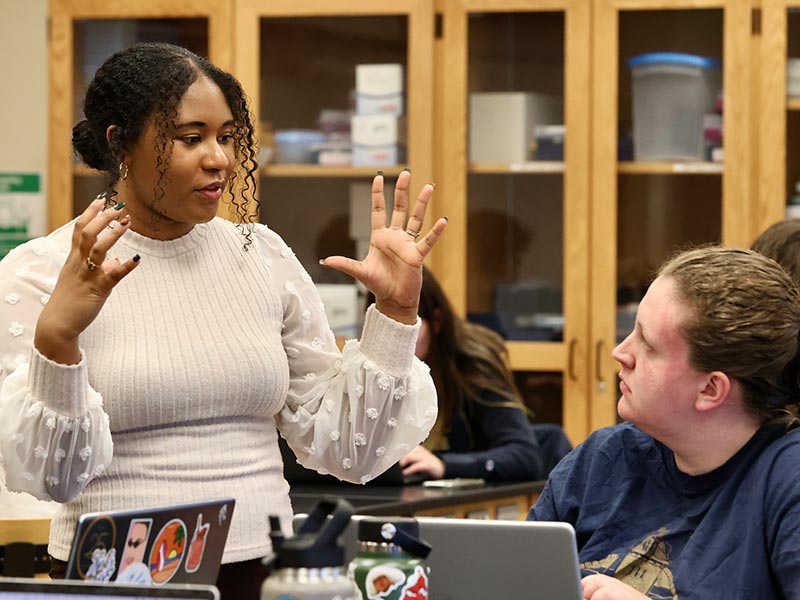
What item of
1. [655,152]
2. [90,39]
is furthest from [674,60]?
[90,39]

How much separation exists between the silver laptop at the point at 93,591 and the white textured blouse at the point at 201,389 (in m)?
0.50

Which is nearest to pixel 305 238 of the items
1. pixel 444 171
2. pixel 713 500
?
pixel 444 171

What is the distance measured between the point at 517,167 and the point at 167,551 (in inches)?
106

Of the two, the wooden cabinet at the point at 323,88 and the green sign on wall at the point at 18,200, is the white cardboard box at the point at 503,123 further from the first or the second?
the green sign on wall at the point at 18,200

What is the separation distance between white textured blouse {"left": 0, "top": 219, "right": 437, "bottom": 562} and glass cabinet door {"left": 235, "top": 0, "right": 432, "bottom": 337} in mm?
1891

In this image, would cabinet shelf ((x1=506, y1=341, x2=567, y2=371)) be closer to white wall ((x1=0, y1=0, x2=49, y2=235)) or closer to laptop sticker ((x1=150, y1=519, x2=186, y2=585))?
white wall ((x1=0, y1=0, x2=49, y2=235))

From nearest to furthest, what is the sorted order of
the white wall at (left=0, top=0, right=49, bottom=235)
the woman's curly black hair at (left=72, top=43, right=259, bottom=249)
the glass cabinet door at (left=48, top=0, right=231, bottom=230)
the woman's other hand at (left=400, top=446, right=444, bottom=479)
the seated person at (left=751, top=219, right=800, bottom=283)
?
the woman's curly black hair at (left=72, top=43, right=259, bottom=249) < the seated person at (left=751, top=219, right=800, bottom=283) < the woman's other hand at (left=400, top=446, right=444, bottom=479) < the glass cabinet door at (left=48, top=0, right=231, bottom=230) < the white wall at (left=0, top=0, right=49, bottom=235)

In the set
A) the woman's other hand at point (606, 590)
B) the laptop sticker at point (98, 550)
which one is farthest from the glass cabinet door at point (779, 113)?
the laptop sticker at point (98, 550)

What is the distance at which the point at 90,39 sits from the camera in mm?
3828

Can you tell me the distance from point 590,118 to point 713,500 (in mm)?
2146

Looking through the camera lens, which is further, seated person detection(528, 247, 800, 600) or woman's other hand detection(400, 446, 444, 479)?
woman's other hand detection(400, 446, 444, 479)

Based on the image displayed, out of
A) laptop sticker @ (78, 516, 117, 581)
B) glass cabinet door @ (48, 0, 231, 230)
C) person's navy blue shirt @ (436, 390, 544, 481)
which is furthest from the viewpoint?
glass cabinet door @ (48, 0, 231, 230)

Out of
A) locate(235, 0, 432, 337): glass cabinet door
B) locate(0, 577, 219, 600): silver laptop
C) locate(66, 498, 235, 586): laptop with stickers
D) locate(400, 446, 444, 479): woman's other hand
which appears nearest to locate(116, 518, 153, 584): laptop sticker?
locate(66, 498, 235, 586): laptop with stickers

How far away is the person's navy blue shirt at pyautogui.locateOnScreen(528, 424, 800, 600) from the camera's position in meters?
1.56
